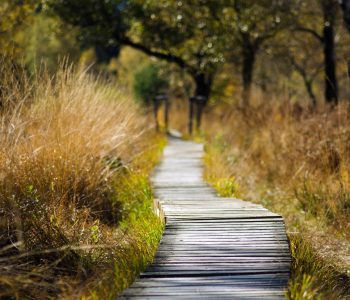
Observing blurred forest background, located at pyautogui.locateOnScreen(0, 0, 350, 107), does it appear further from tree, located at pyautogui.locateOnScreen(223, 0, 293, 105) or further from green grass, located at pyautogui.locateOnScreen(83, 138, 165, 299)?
green grass, located at pyautogui.locateOnScreen(83, 138, 165, 299)

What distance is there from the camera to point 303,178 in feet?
23.7

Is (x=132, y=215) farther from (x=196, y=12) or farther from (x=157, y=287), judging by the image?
(x=196, y=12)

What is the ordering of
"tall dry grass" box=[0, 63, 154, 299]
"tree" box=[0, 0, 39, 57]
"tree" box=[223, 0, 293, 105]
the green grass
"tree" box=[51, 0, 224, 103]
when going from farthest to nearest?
1. "tree" box=[51, 0, 224, 103]
2. "tree" box=[223, 0, 293, 105]
3. "tree" box=[0, 0, 39, 57]
4. "tall dry grass" box=[0, 63, 154, 299]
5. the green grass

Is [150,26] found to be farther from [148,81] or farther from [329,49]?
[148,81]

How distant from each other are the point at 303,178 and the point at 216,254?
3220 millimetres

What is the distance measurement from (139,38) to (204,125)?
4.90 m

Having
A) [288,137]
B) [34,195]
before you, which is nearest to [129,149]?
[288,137]

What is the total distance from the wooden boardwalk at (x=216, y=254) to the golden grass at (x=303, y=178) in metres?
0.18

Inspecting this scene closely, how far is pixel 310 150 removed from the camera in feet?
25.2

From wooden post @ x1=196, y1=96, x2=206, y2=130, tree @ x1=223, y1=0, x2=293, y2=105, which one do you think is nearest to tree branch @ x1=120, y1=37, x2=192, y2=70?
tree @ x1=223, y1=0, x2=293, y2=105

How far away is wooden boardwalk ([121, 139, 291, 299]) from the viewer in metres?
3.61

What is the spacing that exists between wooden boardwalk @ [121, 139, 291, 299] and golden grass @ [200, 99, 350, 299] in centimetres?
18

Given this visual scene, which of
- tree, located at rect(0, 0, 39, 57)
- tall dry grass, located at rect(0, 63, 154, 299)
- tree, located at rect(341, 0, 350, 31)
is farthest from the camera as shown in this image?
tree, located at rect(0, 0, 39, 57)

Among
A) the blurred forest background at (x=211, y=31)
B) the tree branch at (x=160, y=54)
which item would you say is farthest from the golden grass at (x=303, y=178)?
the tree branch at (x=160, y=54)
